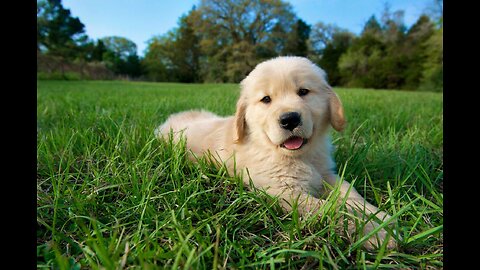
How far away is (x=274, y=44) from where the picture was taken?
81.1 ft

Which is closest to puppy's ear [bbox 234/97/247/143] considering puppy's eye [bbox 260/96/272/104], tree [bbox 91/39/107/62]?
puppy's eye [bbox 260/96/272/104]

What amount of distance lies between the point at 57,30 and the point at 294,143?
3300cm

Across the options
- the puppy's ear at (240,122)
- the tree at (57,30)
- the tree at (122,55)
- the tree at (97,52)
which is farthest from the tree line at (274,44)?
the puppy's ear at (240,122)

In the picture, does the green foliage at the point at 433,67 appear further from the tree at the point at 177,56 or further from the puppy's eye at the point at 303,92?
the puppy's eye at the point at 303,92

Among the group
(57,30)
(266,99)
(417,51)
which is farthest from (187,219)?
(57,30)

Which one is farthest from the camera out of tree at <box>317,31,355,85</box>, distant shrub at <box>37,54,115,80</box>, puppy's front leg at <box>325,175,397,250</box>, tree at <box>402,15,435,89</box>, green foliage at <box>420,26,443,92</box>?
tree at <box>317,31,355,85</box>

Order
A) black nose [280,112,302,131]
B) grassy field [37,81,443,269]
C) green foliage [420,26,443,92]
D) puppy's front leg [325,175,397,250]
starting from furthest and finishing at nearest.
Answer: green foliage [420,26,443,92]
black nose [280,112,302,131]
puppy's front leg [325,175,397,250]
grassy field [37,81,443,269]

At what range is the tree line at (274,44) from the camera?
2394cm

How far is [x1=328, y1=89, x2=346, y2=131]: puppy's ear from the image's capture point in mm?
1842

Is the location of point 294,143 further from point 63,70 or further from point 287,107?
point 63,70

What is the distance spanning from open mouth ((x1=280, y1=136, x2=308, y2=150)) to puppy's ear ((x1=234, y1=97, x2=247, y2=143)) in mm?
341

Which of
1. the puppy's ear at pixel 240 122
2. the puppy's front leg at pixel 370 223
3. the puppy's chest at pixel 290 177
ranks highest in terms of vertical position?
Result: the puppy's ear at pixel 240 122

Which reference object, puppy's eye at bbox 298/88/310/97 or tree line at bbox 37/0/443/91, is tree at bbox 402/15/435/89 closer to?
tree line at bbox 37/0/443/91
